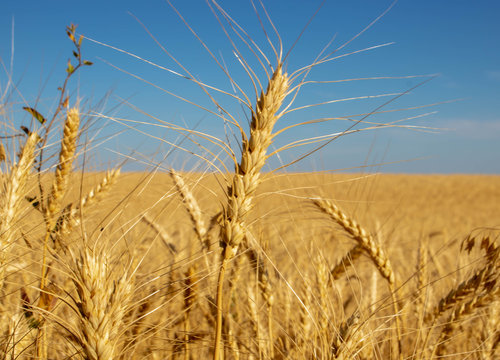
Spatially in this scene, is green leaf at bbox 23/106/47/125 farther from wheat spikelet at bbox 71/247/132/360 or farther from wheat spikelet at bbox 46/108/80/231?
wheat spikelet at bbox 71/247/132/360

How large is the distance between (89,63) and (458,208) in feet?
→ 59.1

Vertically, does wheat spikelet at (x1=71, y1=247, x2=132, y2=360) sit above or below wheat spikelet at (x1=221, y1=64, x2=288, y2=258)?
below

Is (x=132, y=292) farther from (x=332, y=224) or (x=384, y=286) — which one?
(x=384, y=286)

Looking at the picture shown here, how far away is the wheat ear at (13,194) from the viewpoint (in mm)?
1354

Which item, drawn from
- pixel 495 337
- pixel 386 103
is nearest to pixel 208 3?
pixel 386 103

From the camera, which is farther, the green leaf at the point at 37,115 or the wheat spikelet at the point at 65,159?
the green leaf at the point at 37,115

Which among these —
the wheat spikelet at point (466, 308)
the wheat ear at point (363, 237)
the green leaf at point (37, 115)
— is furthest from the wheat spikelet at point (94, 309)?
the wheat spikelet at point (466, 308)

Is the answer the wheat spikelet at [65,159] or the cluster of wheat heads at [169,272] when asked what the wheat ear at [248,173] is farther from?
the wheat spikelet at [65,159]

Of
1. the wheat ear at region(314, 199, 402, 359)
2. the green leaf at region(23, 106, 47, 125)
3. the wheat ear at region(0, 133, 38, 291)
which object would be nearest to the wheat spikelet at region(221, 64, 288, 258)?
the wheat ear at region(0, 133, 38, 291)

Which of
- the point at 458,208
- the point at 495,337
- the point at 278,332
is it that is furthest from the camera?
the point at 458,208

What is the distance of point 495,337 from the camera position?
185cm

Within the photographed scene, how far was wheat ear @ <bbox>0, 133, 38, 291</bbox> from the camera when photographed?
1354 mm

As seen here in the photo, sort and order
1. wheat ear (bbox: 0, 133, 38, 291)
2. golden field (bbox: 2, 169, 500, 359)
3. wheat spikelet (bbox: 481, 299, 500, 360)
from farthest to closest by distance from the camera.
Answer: wheat spikelet (bbox: 481, 299, 500, 360), wheat ear (bbox: 0, 133, 38, 291), golden field (bbox: 2, 169, 500, 359)

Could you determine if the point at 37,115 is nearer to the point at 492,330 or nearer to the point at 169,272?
the point at 169,272
